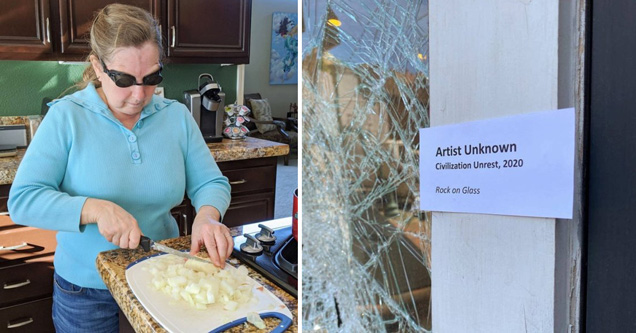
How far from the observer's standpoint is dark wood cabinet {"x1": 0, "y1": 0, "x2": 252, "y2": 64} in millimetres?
2396

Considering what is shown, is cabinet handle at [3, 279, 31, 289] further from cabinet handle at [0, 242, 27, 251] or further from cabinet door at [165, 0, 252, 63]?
cabinet door at [165, 0, 252, 63]

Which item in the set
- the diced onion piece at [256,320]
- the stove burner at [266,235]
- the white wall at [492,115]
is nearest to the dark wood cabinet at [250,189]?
the stove burner at [266,235]

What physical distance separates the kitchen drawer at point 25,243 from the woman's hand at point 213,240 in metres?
1.23

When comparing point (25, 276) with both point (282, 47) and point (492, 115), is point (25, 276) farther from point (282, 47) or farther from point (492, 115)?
point (282, 47)

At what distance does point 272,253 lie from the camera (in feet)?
4.09

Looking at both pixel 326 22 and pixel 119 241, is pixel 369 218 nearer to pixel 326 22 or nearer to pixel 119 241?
pixel 326 22

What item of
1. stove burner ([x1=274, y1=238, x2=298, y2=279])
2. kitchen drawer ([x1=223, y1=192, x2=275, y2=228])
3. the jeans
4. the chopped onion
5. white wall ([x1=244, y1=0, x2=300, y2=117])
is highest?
white wall ([x1=244, y1=0, x2=300, y2=117])

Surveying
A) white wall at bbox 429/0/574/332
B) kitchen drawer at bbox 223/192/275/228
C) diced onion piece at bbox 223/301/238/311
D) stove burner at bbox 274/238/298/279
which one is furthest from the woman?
kitchen drawer at bbox 223/192/275/228

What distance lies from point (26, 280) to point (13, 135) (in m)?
0.76

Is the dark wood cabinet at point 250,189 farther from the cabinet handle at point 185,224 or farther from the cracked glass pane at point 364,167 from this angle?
the cracked glass pane at point 364,167

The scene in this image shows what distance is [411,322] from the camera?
1.85 feet

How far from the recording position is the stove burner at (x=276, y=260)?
111 centimetres

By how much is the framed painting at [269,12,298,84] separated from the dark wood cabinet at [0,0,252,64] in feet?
16.7

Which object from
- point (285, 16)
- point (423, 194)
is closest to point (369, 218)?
point (423, 194)
